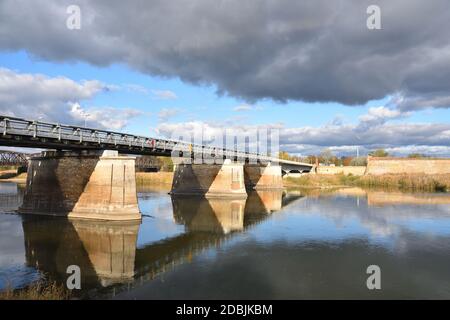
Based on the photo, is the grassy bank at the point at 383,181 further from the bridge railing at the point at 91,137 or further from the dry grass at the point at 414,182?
the bridge railing at the point at 91,137

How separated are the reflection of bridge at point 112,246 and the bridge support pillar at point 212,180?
73.6 feet

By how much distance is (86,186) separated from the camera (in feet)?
126

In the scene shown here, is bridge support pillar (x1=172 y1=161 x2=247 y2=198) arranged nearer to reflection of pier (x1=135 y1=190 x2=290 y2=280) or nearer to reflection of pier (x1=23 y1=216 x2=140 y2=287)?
reflection of pier (x1=135 y1=190 x2=290 y2=280)

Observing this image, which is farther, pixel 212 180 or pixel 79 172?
pixel 212 180

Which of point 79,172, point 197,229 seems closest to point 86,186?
point 79,172

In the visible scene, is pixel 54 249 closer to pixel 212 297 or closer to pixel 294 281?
pixel 212 297

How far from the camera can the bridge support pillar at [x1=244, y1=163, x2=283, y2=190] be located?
307 feet

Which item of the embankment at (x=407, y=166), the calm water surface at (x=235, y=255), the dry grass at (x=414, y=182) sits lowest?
the calm water surface at (x=235, y=255)

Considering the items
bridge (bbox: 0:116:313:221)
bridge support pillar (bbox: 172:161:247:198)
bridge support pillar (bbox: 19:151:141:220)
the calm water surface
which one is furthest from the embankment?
bridge support pillar (bbox: 19:151:141:220)

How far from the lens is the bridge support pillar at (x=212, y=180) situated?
67625 mm

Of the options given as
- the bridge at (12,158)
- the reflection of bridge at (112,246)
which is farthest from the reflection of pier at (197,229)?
the bridge at (12,158)

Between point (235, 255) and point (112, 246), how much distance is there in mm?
9634

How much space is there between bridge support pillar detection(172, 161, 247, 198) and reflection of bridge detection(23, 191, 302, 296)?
73.6ft

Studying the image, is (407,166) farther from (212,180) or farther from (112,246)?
(112,246)
